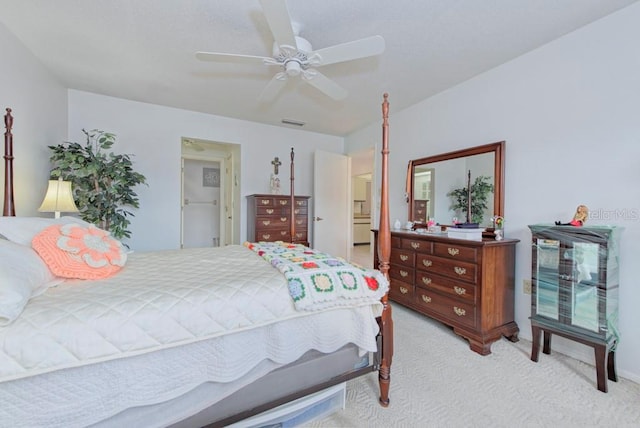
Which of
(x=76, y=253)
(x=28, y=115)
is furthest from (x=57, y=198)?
(x=76, y=253)

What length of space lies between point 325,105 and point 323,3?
1731 mm

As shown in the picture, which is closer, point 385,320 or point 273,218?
point 385,320

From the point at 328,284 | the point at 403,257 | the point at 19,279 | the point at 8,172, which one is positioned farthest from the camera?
the point at 403,257

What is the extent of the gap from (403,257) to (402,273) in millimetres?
172

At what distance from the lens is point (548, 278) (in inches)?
77.9

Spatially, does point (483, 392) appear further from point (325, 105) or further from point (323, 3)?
point (325, 105)

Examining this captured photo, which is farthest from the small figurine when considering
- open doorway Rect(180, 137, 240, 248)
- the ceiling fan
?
open doorway Rect(180, 137, 240, 248)

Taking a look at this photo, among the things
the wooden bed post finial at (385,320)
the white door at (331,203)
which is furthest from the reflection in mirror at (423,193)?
the wooden bed post finial at (385,320)

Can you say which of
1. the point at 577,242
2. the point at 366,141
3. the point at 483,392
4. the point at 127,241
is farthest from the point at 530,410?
the point at 127,241

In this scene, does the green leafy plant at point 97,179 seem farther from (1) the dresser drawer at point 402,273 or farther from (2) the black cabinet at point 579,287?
(2) the black cabinet at point 579,287

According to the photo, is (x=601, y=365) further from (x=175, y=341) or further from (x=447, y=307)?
(x=175, y=341)

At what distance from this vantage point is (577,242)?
183 cm

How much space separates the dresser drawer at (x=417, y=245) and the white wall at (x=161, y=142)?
8.23ft

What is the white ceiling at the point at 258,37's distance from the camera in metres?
1.81
